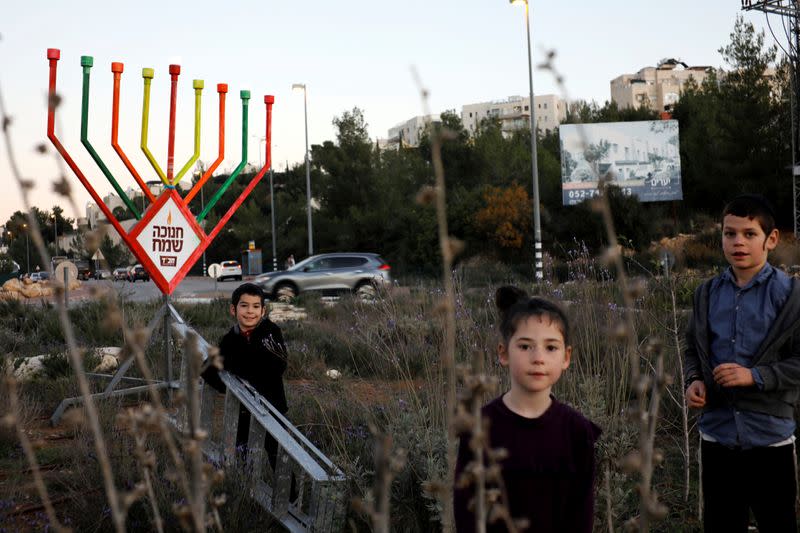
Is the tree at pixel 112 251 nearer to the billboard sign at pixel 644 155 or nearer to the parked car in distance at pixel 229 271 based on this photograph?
the parked car in distance at pixel 229 271

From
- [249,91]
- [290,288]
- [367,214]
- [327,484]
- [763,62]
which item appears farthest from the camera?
[367,214]

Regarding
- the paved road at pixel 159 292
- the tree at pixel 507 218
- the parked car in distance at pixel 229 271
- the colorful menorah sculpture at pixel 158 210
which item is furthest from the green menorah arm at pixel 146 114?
the parked car in distance at pixel 229 271

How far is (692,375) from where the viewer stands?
2.79m

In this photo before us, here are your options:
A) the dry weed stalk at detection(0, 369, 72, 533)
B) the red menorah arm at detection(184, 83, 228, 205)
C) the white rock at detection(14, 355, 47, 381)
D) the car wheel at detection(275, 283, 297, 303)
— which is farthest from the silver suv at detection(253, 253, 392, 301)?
the dry weed stalk at detection(0, 369, 72, 533)

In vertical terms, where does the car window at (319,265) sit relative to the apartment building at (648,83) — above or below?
below

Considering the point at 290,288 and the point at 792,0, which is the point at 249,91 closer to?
the point at 290,288

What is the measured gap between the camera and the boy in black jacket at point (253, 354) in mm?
4188

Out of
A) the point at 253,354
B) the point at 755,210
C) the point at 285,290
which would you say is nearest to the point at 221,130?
the point at 253,354

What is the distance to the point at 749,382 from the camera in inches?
101

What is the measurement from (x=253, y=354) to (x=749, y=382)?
8.01 ft

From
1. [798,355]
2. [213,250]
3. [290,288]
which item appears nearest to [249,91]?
[798,355]

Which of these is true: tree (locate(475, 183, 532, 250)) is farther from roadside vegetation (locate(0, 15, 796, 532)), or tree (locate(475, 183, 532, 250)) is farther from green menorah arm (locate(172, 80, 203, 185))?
green menorah arm (locate(172, 80, 203, 185))

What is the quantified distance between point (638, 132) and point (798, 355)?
110ft

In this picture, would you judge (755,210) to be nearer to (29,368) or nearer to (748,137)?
(29,368)
